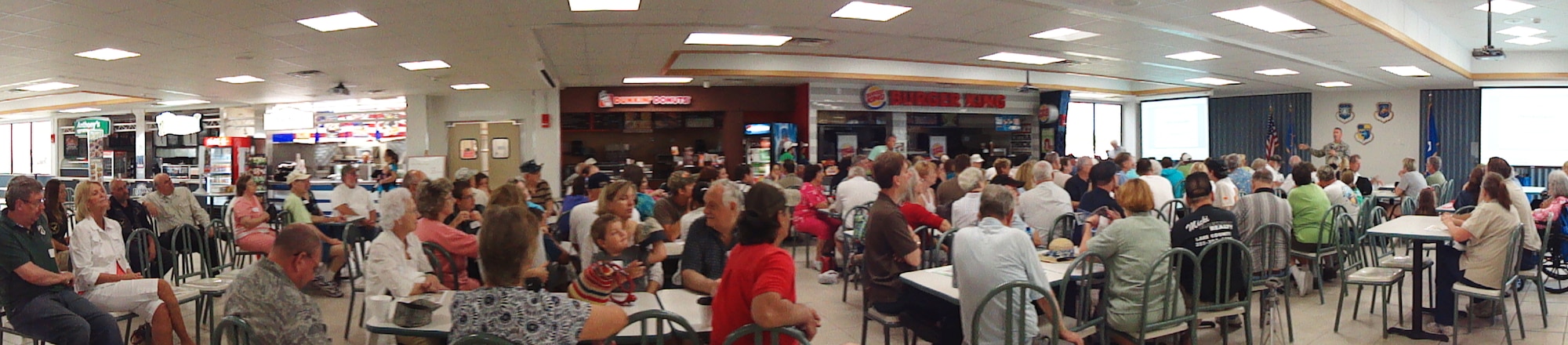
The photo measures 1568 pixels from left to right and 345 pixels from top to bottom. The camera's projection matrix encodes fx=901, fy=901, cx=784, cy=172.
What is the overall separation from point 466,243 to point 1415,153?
55.5 ft

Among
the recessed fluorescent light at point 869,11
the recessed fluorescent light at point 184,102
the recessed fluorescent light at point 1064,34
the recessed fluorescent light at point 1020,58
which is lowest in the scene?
the recessed fluorescent light at point 184,102

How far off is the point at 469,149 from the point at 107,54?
676 centimetres

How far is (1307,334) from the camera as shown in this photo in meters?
5.37

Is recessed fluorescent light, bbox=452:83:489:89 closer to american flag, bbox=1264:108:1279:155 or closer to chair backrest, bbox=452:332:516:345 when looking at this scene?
chair backrest, bbox=452:332:516:345

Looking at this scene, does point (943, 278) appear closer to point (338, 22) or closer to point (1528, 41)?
point (338, 22)

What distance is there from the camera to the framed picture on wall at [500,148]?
15219mm

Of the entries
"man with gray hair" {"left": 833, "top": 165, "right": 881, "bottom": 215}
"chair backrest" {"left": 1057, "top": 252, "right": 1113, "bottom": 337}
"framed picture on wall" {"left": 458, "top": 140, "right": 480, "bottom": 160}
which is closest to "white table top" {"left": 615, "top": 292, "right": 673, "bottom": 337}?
"chair backrest" {"left": 1057, "top": 252, "right": 1113, "bottom": 337}

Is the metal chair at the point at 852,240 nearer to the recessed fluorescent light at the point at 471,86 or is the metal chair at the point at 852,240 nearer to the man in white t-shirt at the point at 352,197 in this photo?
the man in white t-shirt at the point at 352,197

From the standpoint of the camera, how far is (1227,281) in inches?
163

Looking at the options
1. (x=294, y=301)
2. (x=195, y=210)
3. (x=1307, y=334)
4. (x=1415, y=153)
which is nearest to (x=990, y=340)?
(x=294, y=301)

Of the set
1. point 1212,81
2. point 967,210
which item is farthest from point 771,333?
point 1212,81

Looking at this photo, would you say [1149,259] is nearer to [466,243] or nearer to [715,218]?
[715,218]

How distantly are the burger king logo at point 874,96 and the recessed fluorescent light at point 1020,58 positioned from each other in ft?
10.0

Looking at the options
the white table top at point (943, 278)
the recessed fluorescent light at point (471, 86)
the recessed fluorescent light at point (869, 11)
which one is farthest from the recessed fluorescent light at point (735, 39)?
the recessed fluorescent light at point (471, 86)
